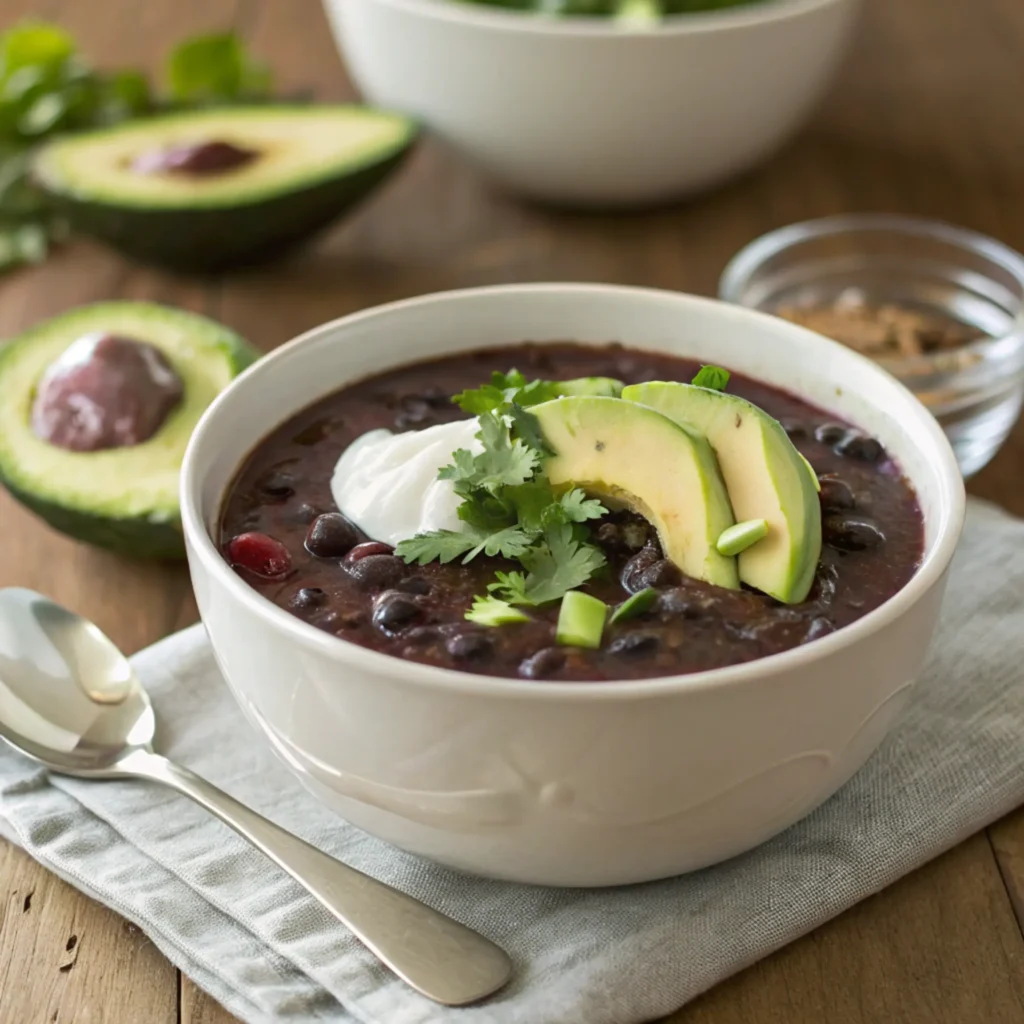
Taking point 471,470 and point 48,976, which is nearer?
point 48,976

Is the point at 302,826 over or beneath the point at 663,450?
beneath

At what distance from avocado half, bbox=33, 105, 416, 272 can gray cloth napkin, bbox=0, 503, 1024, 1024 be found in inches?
61.1

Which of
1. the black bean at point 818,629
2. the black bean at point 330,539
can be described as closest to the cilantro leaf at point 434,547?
the black bean at point 330,539

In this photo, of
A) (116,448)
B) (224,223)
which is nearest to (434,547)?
(116,448)

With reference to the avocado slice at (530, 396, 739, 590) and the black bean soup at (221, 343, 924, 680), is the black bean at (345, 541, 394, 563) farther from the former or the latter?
the avocado slice at (530, 396, 739, 590)

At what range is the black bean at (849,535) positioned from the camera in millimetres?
1958

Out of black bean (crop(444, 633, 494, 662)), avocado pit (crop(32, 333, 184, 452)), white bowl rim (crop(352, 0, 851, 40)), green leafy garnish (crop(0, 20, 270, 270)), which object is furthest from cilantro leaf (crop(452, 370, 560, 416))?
green leafy garnish (crop(0, 20, 270, 270))

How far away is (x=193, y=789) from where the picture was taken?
6.49ft

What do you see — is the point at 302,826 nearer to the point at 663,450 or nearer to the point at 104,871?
the point at 104,871

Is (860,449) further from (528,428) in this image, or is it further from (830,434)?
(528,428)

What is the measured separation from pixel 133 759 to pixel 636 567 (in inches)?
31.0

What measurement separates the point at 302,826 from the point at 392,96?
2.33 m

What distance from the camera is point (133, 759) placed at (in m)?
2.08

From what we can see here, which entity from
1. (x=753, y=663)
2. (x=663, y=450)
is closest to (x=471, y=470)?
(x=663, y=450)
